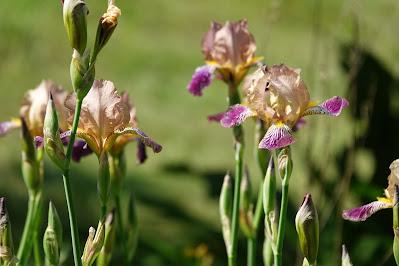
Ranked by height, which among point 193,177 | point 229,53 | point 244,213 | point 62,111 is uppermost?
point 229,53

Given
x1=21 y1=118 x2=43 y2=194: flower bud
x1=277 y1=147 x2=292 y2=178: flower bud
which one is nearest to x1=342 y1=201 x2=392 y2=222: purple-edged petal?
x1=277 y1=147 x2=292 y2=178: flower bud

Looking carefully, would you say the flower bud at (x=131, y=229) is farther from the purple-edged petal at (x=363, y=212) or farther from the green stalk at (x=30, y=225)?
the purple-edged petal at (x=363, y=212)

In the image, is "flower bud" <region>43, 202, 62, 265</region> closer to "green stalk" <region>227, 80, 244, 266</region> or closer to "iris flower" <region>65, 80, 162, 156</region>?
"iris flower" <region>65, 80, 162, 156</region>

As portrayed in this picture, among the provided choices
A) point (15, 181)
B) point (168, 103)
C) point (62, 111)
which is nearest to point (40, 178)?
point (62, 111)

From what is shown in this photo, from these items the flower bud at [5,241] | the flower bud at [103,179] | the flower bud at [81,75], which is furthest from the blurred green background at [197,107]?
the flower bud at [81,75]

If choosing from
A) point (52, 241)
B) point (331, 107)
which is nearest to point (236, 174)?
point (331, 107)

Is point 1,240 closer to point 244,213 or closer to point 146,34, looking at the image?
point 244,213

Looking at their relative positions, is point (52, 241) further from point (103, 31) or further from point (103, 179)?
point (103, 31)
